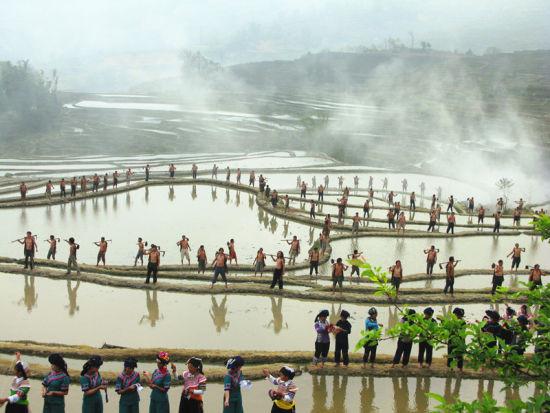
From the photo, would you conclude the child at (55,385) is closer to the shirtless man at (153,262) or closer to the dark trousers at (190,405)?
the dark trousers at (190,405)

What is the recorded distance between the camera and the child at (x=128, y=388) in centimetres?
878

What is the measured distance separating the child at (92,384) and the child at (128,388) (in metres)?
0.24

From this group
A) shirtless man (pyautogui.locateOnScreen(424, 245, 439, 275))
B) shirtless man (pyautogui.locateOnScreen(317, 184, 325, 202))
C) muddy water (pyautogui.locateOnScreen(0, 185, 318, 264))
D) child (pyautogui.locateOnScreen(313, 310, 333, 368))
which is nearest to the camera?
child (pyautogui.locateOnScreen(313, 310, 333, 368))

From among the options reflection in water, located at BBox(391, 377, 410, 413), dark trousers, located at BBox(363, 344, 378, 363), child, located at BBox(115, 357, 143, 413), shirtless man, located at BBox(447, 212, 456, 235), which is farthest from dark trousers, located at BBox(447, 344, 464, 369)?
shirtless man, located at BBox(447, 212, 456, 235)

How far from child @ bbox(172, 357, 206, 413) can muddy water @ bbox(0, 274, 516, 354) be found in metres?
5.26

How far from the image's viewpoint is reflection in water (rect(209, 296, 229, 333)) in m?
15.5

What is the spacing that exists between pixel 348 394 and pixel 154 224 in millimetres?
16938

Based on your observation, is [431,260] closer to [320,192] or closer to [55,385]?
[320,192]

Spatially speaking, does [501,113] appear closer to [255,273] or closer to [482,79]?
[482,79]

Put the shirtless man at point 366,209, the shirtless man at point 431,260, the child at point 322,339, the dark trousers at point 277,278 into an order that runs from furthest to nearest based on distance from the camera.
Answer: the shirtless man at point 366,209
the shirtless man at point 431,260
the dark trousers at point 277,278
the child at point 322,339

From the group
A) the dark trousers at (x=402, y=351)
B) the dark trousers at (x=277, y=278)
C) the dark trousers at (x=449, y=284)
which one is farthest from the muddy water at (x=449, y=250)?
the dark trousers at (x=402, y=351)

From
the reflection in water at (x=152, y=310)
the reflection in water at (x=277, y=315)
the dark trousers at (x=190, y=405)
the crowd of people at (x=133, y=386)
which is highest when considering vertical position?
A: the crowd of people at (x=133, y=386)

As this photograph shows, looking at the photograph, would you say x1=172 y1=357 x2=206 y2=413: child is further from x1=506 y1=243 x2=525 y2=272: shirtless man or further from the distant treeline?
the distant treeline

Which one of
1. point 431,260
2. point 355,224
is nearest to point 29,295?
point 431,260
